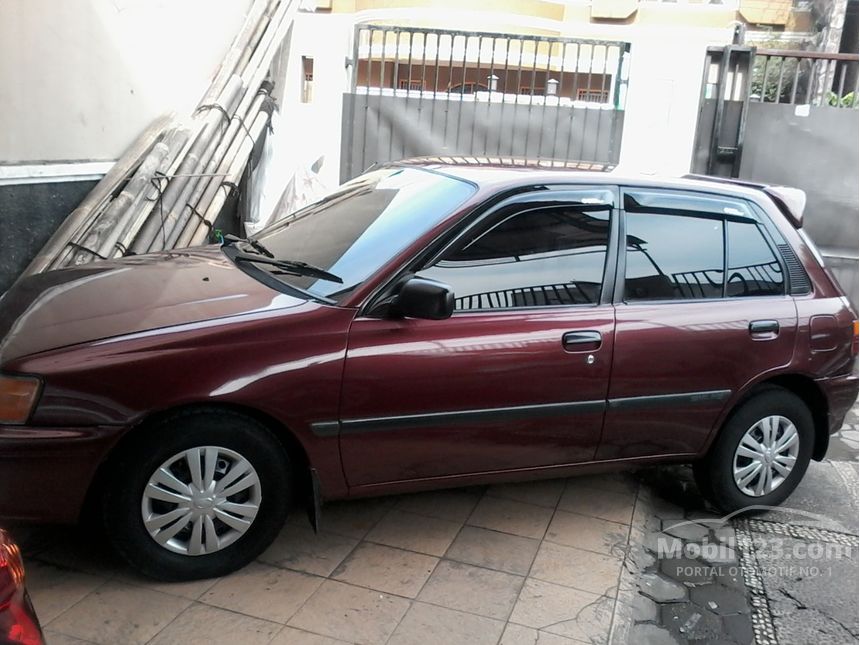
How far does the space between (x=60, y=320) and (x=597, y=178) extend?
2.43 metres

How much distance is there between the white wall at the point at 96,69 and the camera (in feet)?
18.0

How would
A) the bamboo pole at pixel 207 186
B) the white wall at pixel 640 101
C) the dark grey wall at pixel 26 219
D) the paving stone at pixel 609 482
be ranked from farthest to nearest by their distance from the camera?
→ the white wall at pixel 640 101 → the bamboo pole at pixel 207 186 → the dark grey wall at pixel 26 219 → the paving stone at pixel 609 482

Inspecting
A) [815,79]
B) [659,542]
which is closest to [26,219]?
[659,542]

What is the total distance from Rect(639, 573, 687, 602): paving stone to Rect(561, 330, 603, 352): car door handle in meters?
1.05

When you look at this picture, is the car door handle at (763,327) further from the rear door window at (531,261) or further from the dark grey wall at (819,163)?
the dark grey wall at (819,163)

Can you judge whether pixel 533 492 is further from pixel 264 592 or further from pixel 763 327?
pixel 264 592

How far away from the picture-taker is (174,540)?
3.03 meters

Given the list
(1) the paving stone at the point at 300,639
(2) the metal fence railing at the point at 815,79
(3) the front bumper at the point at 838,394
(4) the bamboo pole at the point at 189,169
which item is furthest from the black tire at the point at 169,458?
(2) the metal fence railing at the point at 815,79

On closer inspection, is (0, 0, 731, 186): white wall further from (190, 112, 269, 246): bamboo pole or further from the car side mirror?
the car side mirror

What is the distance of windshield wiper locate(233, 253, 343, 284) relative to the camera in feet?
11.1

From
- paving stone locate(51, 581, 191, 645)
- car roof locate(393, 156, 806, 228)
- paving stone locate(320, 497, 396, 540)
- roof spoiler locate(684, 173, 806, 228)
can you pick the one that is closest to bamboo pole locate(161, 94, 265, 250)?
car roof locate(393, 156, 806, 228)

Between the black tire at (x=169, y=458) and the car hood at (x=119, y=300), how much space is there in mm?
399

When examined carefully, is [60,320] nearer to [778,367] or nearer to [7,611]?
[7,611]

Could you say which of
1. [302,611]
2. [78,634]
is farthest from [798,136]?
[78,634]
